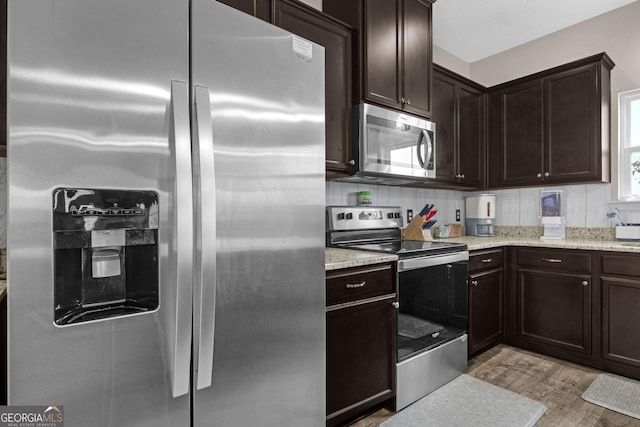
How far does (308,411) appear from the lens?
136 cm

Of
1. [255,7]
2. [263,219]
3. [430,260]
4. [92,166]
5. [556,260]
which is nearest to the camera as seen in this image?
[92,166]

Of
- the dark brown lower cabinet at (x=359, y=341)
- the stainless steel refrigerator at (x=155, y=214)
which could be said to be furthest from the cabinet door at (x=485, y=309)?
the stainless steel refrigerator at (x=155, y=214)

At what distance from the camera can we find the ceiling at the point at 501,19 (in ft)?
8.87

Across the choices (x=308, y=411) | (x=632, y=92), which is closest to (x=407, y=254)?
(x=308, y=411)

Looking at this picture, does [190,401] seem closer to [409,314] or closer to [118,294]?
[118,294]

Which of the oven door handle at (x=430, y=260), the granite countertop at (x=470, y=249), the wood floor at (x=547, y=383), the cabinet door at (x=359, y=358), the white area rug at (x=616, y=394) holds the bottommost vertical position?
the wood floor at (x=547, y=383)

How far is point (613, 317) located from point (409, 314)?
159cm

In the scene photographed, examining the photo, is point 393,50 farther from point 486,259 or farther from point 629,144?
point 629,144

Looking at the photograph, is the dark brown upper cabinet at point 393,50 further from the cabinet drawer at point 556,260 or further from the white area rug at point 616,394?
the white area rug at point 616,394

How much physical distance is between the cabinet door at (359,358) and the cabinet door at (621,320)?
1714 mm

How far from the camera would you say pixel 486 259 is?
263 centimetres

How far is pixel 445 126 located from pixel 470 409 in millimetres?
2129

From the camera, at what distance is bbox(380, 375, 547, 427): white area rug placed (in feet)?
6.00

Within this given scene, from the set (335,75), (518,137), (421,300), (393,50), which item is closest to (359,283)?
(421,300)
